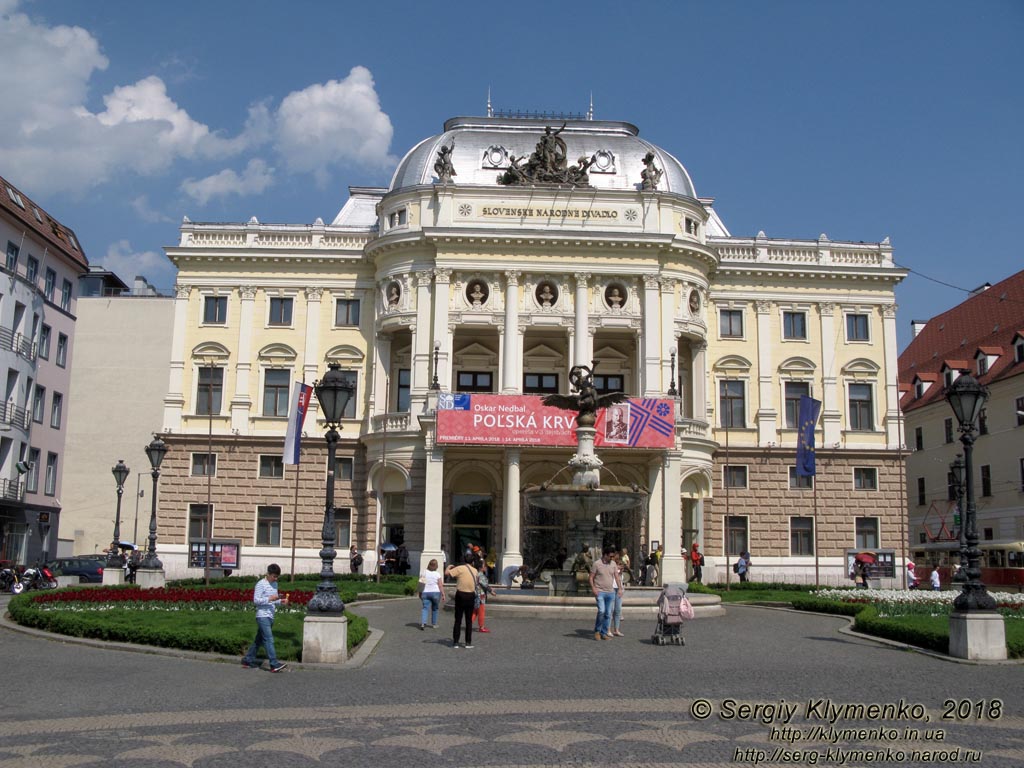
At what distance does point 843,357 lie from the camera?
53.9m

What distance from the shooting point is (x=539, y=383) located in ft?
175

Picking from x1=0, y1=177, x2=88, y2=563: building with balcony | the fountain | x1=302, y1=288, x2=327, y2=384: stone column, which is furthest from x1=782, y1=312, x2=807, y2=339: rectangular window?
x1=0, y1=177, x2=88, y2=563: building with balcony

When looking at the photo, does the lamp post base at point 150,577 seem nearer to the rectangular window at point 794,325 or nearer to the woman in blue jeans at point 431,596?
the woman in blue jeans at point 431,596

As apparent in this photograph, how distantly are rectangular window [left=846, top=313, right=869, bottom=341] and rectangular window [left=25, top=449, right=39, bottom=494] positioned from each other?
42.3m

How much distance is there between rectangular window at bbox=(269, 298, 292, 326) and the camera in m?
→ 53.2

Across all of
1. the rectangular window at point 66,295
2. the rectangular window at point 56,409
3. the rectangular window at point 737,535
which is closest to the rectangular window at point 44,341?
the rectangular window at point 66,295

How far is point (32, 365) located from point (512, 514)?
26978 mm

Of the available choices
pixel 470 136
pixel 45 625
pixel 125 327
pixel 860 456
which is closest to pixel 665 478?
pixel 860 456

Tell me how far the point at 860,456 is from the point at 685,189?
54.1 ft

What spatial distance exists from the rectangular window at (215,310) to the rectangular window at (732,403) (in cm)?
2526

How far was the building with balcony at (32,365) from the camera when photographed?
5125cm

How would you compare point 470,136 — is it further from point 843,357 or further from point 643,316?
point 843,357

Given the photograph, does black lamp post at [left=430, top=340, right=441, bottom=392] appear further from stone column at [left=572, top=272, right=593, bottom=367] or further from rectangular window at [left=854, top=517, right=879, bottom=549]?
rectangular window at [left=854, top=517, right=879, bottom=549]

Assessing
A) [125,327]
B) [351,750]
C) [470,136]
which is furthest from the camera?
[125,327]
